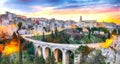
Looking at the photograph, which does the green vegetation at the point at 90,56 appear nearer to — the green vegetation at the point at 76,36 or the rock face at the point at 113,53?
the rock face at the point at 113,53

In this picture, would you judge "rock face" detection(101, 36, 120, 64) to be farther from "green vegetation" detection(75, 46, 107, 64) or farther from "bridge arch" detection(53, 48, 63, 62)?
"bridge arch" detection(53, 48, 63, 62)

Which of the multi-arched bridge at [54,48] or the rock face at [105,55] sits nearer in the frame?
the rock face at [105,55]

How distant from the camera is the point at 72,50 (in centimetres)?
549

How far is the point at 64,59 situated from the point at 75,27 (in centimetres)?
72

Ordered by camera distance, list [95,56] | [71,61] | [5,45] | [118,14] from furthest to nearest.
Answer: [71,61], [5,45], [95,56], [118,14]

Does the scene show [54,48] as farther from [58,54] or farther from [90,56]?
[90,56]

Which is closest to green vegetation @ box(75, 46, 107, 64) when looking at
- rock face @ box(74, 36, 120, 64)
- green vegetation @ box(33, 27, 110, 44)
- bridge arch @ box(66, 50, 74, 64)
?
rock face @ box(74, 36, 120, 64)

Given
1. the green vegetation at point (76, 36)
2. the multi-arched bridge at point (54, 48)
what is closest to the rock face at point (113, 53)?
the green vegetation at point (76, 36)

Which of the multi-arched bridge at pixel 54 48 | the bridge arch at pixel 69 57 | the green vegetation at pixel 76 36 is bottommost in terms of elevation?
the bridge arch at pixel 69 57

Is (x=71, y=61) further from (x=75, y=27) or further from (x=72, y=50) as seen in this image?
(x=75, y=27)

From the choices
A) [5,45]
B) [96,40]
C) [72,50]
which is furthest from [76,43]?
[5,45]

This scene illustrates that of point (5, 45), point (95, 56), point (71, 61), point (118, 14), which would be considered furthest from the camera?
point (71, 61)

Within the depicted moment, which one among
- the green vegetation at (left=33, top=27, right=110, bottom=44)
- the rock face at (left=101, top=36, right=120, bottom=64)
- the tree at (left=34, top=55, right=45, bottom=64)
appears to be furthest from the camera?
the green vegetation at (left=33, top=27, right=110, bottom=44)

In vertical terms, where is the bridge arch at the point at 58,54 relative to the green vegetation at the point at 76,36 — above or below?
below
